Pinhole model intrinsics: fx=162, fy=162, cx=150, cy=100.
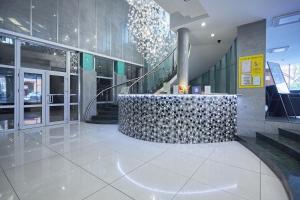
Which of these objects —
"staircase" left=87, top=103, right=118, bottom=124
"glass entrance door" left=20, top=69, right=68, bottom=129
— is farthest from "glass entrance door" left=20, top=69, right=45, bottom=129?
"staircase" left=87, top=103, right=118, bottom=124

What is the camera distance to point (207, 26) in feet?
14.9

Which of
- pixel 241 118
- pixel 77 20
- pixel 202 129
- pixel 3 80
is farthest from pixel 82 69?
pixel 241 118

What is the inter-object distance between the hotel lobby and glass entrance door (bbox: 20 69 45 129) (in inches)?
1.4

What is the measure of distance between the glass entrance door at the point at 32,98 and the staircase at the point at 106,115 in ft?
5.92

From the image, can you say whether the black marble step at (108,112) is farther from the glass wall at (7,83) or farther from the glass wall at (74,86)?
the glass wall at (7,83)

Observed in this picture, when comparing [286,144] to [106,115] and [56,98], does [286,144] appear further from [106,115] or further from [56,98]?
[56,98]

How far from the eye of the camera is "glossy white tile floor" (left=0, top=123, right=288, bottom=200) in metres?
1.83

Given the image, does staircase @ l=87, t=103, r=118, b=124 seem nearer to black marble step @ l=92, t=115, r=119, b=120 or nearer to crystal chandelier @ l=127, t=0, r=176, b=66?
black marble step @ l=92, t=115, r=119, b=120

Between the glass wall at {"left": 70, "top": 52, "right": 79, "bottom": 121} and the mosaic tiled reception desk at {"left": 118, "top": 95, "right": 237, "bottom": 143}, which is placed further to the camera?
the glass wall at {"left": 70, "top": 52, "right": 79, "bottom": 121}

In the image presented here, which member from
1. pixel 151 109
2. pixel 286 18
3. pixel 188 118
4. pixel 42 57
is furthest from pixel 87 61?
pixel 286 18

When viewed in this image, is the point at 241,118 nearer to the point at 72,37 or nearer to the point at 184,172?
the point at 184,172

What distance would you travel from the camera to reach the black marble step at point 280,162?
177 cm

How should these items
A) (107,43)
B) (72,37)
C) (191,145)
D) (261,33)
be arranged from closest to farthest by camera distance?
(191,145)
(261,33)
(72,37)
(107,43)

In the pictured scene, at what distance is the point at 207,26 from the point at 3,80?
21.1 ft
